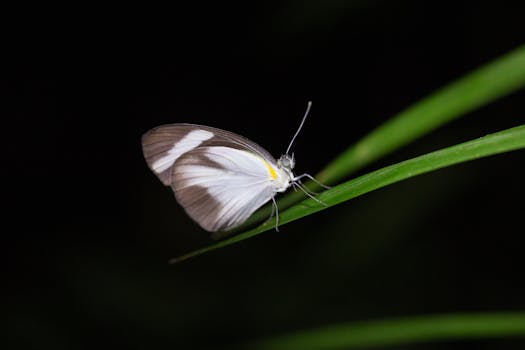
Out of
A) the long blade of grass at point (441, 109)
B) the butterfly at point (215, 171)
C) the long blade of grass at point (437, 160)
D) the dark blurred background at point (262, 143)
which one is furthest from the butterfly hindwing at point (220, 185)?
the dark blurred background at point (262, 143)

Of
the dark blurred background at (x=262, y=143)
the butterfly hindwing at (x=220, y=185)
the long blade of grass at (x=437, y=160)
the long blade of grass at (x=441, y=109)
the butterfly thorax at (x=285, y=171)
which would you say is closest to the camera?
the long blade of grass at (x=437, y=160)

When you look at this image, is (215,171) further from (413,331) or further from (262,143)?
(262,143)

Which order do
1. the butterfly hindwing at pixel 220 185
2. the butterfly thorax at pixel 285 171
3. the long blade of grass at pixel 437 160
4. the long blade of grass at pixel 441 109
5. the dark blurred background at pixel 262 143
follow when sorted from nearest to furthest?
1. the long blade of grass at pixel 437 160
2. the long blade of grass at pixel 441 109
3. the butterfly hindwing at pixel 220 185
4. the butterfly thorax at pixel 285 171
5. the dark blurred background at pixel 262 143

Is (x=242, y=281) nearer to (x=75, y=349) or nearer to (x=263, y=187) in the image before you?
(x=75, y=349)

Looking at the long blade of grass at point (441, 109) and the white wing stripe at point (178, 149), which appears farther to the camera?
the white wing stripe at point (178, 149)

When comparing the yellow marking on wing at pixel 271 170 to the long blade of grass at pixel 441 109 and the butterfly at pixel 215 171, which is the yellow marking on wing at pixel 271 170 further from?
the long blade of grass at pixel 441 109

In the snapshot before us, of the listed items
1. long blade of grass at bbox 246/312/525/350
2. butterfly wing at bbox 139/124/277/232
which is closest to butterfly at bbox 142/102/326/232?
butterfly wing at bbox 139/124/277/232

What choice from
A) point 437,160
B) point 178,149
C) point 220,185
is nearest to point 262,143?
point 220,185

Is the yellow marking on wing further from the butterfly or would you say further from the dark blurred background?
the dark blurred background
